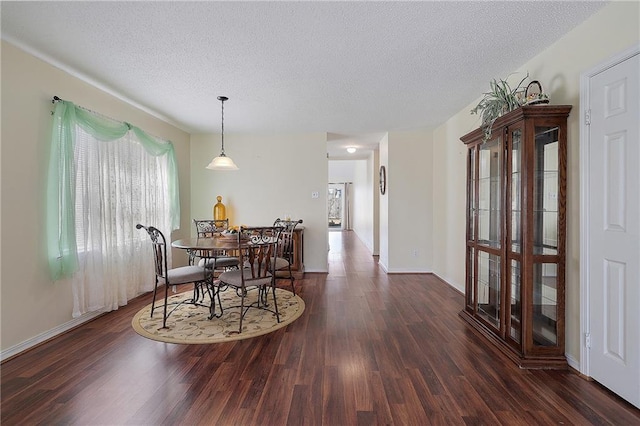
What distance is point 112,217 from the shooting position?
3.14 metres

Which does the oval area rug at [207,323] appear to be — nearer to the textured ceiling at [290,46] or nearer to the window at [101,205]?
the window at [101,205]

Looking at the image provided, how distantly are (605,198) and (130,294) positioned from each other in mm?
4551

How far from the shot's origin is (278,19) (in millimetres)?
1901

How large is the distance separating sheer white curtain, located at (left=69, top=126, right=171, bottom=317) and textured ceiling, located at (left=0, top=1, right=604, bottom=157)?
0.71 m

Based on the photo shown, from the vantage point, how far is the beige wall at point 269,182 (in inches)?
198

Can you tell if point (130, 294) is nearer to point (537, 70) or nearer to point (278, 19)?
point (278, 19)

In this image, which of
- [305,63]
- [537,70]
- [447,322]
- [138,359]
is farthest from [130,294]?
[537,70]

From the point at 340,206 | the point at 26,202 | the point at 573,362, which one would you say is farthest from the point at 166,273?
the point at 340,206

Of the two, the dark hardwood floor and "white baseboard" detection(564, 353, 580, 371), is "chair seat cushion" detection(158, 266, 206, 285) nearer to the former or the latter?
the dark hardwood floor

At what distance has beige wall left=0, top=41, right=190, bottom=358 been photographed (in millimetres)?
2176

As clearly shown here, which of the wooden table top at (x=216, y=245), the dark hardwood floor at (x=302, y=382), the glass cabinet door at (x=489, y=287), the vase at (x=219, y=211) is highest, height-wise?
the vase at (x=219, y=211)

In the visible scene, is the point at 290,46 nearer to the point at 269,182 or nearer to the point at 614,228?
the point at 614,228

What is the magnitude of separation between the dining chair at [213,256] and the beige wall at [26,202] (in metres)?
1.24

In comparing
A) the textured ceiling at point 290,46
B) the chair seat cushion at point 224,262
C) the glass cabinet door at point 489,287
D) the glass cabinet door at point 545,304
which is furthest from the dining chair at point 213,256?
the glass cabinet door at point 545,304
